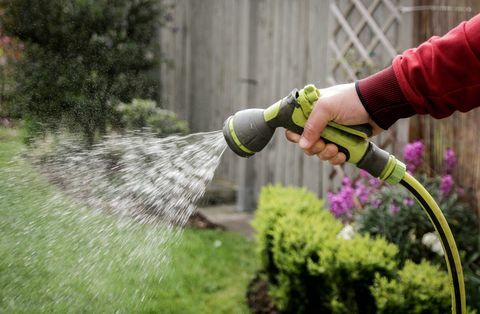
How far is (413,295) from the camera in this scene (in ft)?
7.59

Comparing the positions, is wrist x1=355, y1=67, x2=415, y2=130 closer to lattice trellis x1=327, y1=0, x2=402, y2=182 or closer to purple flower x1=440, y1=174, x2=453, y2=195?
purple flower x1=440, y1=174, x2=453, y2=195

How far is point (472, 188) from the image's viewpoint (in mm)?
3143

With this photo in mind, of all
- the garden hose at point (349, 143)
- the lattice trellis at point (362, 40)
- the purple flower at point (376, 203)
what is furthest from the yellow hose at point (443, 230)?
the lattice trellis at point (362, 40)

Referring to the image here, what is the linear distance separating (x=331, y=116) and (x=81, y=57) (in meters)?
3.95

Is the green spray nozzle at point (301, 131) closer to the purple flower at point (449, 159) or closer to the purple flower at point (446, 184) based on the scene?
the purple flower at point (446, 184)

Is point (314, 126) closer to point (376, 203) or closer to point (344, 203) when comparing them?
point (376, 203)

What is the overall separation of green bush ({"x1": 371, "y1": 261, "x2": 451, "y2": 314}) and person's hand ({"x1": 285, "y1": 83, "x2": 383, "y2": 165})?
99 cm

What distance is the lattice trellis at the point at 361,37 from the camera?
363cm

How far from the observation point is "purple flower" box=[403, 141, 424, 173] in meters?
3.25

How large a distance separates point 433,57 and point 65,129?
2.13 meters

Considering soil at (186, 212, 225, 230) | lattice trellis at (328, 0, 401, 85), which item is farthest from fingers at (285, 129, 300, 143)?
soil at (186, 212, 225, 230)

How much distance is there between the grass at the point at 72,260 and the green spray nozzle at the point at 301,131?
3.23 feet

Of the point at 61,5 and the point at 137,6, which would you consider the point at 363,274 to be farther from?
the point at 137,6

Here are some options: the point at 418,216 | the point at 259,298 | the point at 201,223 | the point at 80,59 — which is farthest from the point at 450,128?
the point at 80,59
